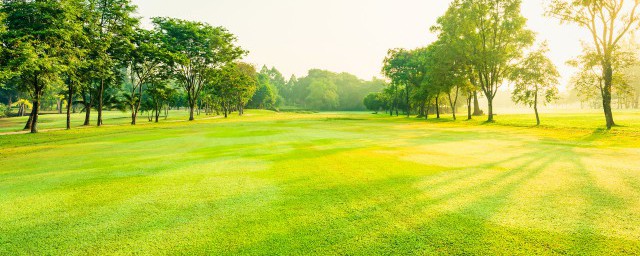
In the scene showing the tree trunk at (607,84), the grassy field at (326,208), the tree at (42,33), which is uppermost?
the tree at (42,33)

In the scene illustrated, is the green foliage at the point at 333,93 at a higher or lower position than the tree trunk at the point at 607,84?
higher

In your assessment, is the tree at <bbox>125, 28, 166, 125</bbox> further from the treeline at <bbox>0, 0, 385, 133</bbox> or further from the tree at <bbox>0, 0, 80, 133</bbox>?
the tree at <bbox>0, 0, 80, 133</bbox>

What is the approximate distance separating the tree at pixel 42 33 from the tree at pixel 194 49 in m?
16.1

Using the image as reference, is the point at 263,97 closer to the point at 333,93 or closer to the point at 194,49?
the point at 333,93

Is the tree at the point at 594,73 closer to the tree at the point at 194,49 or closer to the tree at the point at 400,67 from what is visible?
the tree at the point at 400,67

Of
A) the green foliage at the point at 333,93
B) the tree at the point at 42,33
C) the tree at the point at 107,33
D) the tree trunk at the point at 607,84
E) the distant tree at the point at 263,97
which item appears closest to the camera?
the tree at the point at 42,33

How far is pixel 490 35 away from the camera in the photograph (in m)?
47.0

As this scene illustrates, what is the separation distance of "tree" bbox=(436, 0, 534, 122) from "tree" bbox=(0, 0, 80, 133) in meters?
50.8

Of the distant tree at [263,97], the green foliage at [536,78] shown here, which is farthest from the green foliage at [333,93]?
the green foliage at [536,78]

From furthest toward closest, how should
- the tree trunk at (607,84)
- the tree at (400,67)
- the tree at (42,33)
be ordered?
the tree at (400,67)
the tree trunk at (607,84)
the tree at (42,33)

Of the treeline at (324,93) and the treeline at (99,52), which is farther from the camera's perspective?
the treeline at (324,93)

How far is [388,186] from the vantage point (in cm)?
814

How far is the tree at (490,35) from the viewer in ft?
142

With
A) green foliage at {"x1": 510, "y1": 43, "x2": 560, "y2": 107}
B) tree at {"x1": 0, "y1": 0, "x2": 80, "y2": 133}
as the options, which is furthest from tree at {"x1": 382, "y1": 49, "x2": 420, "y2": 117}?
tree at {"x1": 0, "y1": 0, "x2": 80, "y2": 133}
